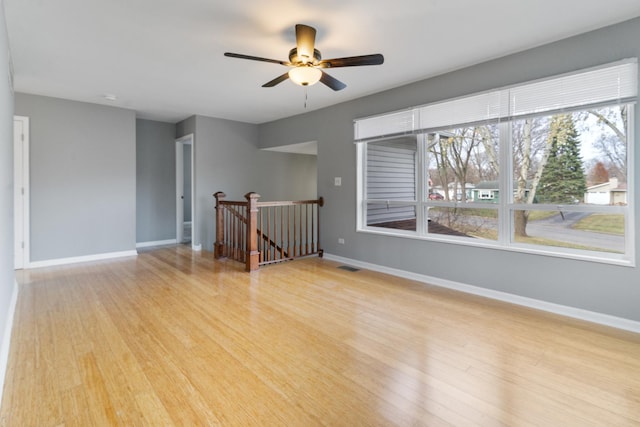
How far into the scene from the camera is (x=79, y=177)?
5.03 meters

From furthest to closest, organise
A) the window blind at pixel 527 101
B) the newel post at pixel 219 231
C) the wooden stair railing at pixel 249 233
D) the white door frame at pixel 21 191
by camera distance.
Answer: the newel post at pixel 219 231 → the wooden stair railing at pixel 249 233 → the white door frame at pixel 21 191 → the window blind at pixel 527 101

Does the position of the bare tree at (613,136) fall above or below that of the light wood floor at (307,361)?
above

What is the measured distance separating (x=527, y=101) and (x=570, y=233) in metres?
1.37

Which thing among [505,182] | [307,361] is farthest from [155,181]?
[505,182]

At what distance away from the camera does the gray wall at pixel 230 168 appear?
19.8 ft

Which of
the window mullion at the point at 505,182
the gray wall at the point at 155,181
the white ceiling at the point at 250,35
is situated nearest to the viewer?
the white ceiling at the point at 250,35

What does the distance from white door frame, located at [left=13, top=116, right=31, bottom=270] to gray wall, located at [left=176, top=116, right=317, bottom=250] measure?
238 cm

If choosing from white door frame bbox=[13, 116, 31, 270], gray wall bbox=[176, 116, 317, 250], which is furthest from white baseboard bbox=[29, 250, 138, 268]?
gray wall bbox=[176, 116, 317, 250]

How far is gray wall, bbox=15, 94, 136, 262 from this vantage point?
4699 mm

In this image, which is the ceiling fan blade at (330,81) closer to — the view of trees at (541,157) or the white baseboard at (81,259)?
the view of trees at (541,157)

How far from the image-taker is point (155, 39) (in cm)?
294

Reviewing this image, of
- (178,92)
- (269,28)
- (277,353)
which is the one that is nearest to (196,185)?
(178,92)

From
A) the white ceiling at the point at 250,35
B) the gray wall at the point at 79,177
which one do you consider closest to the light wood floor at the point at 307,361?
the gray wall at the point at 79,177

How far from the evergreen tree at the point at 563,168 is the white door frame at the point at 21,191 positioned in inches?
263
